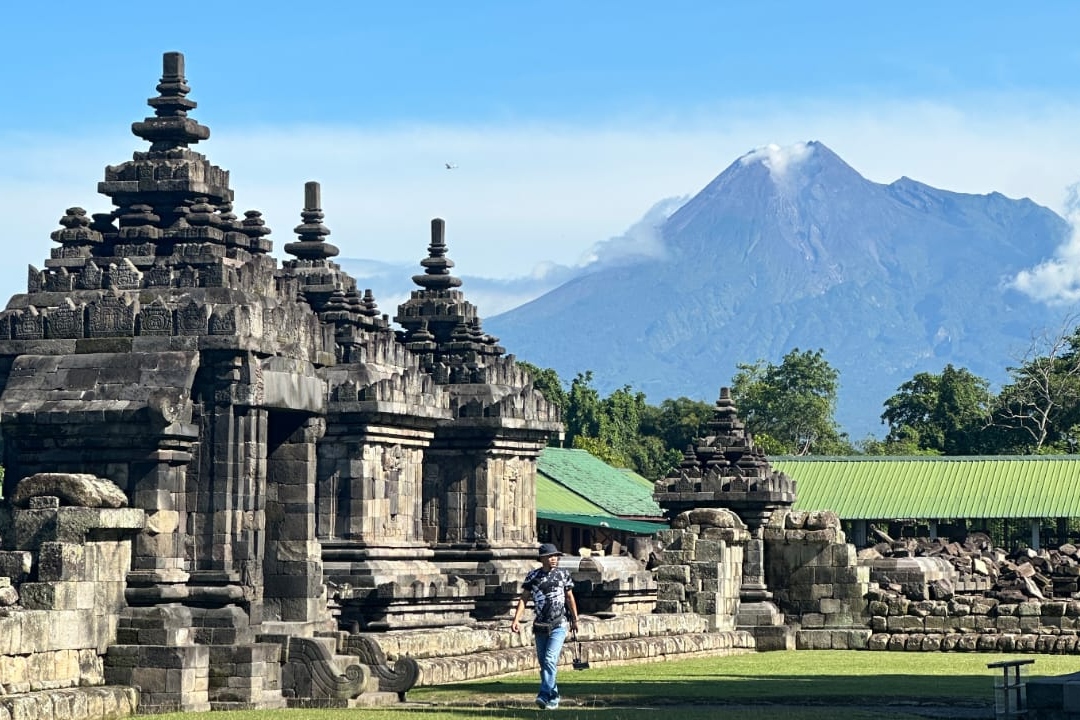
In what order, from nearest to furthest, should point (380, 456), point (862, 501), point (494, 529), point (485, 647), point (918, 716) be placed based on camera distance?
1. point (918, 716)
2. point (485, 647)
3. point (380, 456)
4. point (494, 529)
5. point (862, 501)

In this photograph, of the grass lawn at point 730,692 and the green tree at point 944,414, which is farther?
the green tree at point 944,414

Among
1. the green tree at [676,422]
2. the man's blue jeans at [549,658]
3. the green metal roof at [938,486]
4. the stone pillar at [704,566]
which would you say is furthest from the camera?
the green tree at [676,422]

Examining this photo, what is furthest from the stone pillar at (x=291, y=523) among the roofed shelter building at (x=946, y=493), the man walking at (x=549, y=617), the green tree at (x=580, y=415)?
the green tree at (x=580, y=415)

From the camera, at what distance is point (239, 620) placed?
2270 cm

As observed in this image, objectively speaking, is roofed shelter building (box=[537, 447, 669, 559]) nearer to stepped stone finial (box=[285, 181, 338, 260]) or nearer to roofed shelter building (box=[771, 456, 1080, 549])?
roofed shelter building (box=[771, 456, 1080, 549])

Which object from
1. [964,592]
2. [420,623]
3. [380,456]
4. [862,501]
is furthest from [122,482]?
[862,501]

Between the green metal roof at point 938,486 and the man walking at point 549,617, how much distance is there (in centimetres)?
4153

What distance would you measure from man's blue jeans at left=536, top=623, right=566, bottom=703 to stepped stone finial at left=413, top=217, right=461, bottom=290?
21570 millimetres

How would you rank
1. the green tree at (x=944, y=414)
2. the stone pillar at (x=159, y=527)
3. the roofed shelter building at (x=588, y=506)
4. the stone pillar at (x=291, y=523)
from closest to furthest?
the stone pillar at (x=159, y=527), the stone pillar at (x=291, y=523), the roofed shelter building at (x=588, y=506), the green tree at (x=944, y=414)

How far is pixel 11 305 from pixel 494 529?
15.7 metres

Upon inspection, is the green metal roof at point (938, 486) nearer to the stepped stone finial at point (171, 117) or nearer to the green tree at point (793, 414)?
the green tree at point (793, 414)

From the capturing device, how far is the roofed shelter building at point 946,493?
63625mm

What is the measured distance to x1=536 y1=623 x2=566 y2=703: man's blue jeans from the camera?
2116 cm

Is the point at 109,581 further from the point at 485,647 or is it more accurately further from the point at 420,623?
the point at 420,623
